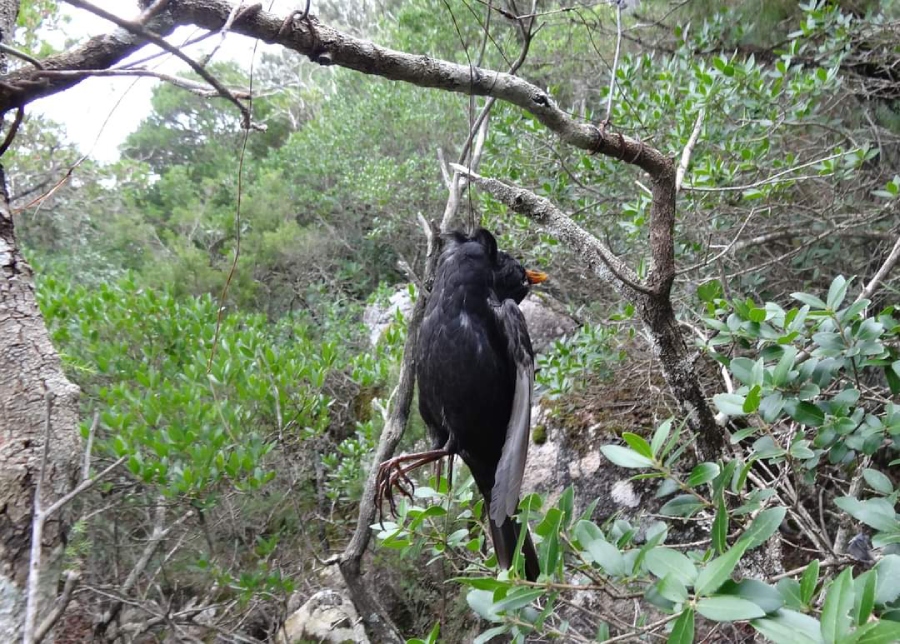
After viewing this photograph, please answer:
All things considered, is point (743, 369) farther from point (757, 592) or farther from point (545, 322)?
point (545, 322)

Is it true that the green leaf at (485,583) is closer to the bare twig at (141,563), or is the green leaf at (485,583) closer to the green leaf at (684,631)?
the green leaf at (684,631)

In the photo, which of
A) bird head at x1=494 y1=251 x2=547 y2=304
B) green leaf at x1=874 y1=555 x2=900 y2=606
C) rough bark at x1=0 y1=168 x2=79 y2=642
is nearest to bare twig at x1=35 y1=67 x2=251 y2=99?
rough bark at x1=0 y1=168 x2=79 y2=642

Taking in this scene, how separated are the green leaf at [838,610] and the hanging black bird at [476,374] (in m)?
0.84

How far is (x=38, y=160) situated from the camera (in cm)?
476

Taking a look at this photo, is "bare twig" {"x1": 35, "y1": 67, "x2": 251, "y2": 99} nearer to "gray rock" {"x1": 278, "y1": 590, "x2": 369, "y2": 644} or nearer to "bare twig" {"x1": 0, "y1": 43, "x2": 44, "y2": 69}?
"bare twig" {"x1": 0, "y1": 43, "x2": 44, "y2": 69}

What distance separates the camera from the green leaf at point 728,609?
61 centimetres

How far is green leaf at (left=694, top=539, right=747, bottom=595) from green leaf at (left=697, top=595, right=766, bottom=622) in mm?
11

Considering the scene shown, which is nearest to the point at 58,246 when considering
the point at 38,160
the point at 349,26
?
the point at 38,160

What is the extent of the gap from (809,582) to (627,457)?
0.29 m

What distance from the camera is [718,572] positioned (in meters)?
0.68

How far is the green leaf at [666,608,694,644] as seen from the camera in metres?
0.65

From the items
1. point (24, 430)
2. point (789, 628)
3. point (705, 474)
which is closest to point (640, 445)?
point (705, 474)

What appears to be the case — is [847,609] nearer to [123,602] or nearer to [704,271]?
[704,271]

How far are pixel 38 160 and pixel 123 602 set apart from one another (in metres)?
4.12
